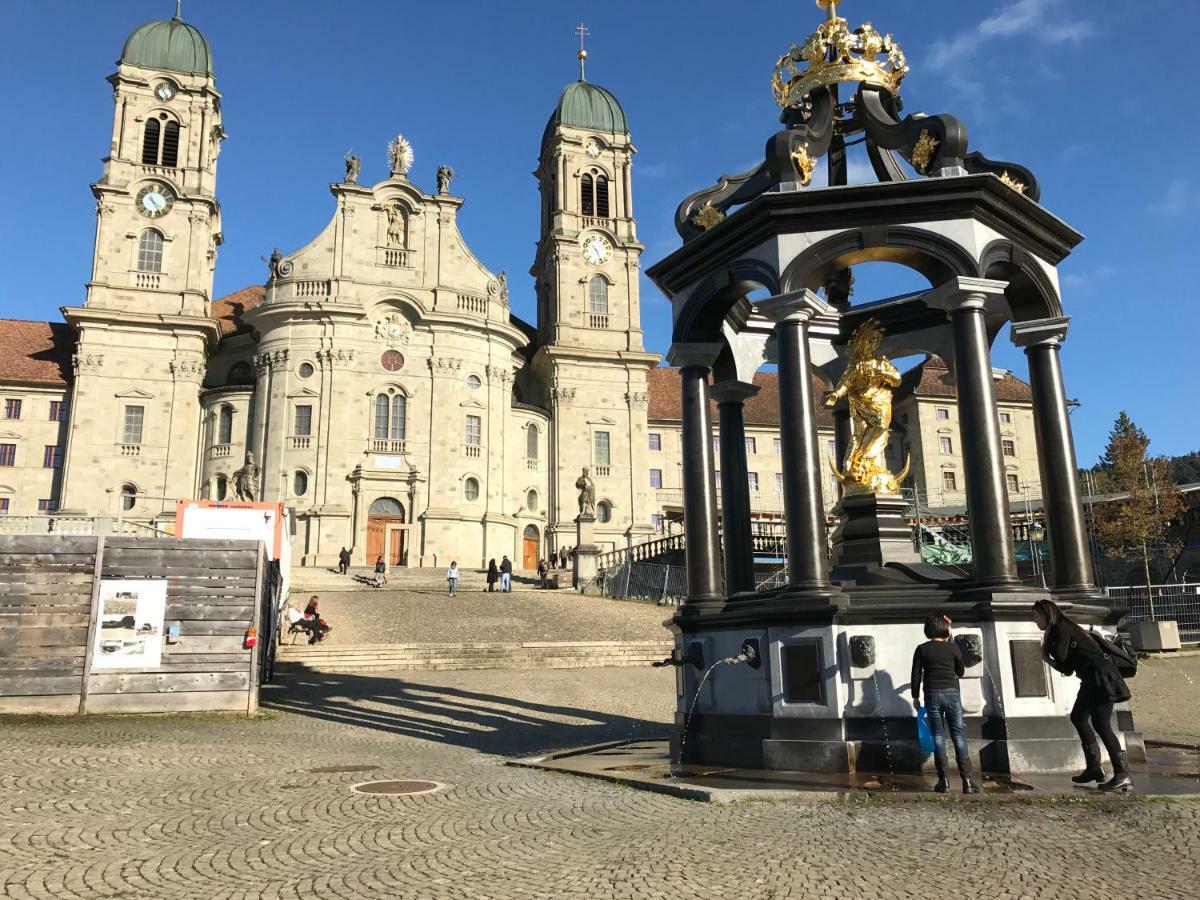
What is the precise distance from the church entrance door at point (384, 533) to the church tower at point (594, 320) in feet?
29.2

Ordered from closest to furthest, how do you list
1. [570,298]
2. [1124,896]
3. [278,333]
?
[1124,896]
[278,333]
[570,298]

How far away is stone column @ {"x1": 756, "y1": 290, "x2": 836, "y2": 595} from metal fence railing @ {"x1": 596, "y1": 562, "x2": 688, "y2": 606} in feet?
76.3

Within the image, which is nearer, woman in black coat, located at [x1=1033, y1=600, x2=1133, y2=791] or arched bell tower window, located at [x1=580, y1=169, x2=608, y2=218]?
woman in black coat, located at [x1=1033, y1=600, x2=1133, y2=791]

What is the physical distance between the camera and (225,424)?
158 feet

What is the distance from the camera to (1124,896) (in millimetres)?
4531

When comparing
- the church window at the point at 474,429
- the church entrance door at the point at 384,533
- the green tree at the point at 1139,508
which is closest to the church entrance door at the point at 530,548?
the church window at the point at 474,429

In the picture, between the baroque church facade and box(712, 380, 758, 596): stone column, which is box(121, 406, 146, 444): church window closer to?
the baroque church facade

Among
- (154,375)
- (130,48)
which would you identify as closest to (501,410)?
(154,375)

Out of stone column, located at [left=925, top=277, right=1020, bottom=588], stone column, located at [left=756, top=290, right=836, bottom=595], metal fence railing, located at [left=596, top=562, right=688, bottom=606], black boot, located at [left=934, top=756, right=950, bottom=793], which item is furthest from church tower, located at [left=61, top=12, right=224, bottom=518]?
black boot, located at [left=934, top=756, right=950, bottom=793]

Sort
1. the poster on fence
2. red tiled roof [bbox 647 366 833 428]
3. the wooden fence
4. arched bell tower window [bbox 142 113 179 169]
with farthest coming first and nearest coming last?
red tiled roof [bbox 647 366 833 428] < arched bell tower window [bbox 142 113 179 169] < the poster on fence < the wooden fence

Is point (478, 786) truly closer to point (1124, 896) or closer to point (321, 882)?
point (321, 882)

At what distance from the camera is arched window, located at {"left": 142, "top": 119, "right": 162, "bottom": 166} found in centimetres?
5112

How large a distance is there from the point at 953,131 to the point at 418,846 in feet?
30.6

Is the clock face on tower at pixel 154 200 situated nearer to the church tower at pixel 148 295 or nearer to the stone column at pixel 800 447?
the church tower at pixel 148 295
